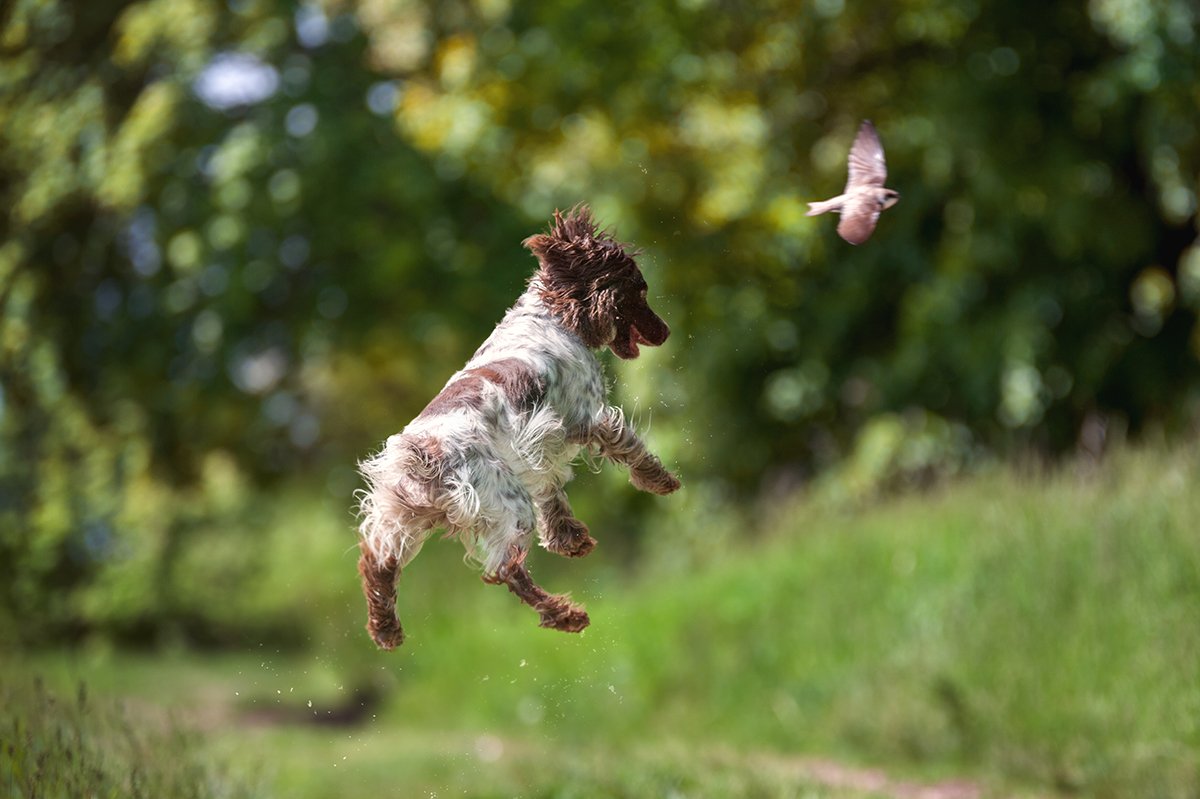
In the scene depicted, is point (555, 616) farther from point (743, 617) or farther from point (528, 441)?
point (743, 617)

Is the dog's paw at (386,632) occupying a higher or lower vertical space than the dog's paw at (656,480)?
lower

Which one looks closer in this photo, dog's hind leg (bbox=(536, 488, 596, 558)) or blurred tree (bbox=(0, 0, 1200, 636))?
dog's hind leg (bbox=(536, 488, 596, 558))

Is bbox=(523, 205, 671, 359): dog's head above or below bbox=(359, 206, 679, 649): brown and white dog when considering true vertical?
above

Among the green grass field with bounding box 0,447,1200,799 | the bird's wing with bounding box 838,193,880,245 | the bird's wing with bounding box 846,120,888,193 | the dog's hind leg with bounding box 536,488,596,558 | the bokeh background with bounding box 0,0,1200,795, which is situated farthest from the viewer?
the bokeh background with bounding box 0,0,1200,795

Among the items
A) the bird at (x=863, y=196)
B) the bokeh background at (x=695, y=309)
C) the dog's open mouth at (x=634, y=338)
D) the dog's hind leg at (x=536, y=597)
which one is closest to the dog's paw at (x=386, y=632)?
the dog's hind leg at (x=536, y=597)

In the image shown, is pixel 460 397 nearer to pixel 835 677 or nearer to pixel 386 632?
pixel 386 632

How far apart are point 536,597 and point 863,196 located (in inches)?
62.9

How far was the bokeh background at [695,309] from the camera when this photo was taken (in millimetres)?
10406

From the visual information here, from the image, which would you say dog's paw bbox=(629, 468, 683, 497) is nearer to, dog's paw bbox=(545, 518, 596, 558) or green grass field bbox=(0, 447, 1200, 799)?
dog's paw bbox=(545, 518, 596, 558)

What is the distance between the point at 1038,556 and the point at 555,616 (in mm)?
7027

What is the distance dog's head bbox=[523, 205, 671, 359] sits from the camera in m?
3.89

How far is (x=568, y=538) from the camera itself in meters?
3.88

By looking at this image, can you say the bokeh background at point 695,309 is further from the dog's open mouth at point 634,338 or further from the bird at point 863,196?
the bird at point 863,196

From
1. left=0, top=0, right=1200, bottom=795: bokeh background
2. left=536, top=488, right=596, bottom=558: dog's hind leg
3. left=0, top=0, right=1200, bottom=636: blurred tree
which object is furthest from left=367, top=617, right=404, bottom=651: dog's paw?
left=0, top=0, right=1200, bottom=636: blurred tree
